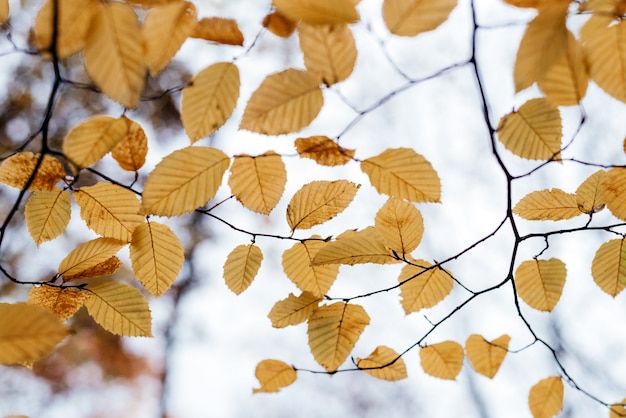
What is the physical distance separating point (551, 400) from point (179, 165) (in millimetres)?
696

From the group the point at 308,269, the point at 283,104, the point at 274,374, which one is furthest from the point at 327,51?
the point at 274,374

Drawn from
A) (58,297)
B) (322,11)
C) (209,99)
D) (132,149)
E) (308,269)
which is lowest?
(58,297)

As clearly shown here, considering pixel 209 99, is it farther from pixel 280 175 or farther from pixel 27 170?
pixel 27 170

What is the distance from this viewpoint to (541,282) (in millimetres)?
648

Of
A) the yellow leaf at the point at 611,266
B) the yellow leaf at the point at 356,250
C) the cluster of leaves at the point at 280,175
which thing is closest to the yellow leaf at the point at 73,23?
the cluster of leaves at the point at 280,175

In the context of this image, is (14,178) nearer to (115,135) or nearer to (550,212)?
(115,135)

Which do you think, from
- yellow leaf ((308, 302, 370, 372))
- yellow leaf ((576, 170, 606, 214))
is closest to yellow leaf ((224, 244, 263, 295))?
yellow leaf ((308, 302, 370, 372))

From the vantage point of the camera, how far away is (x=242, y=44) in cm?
45

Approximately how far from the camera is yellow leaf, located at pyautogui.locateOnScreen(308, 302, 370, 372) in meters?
0.60

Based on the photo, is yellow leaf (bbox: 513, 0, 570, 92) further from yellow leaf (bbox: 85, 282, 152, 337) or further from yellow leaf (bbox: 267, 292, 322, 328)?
yellow leaf (bbox: 85, 282, 152, 337)

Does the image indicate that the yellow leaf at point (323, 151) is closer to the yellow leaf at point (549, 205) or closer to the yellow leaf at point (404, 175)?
the yellow leaf at point (404, 175)

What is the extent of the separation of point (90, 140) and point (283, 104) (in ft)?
0.64

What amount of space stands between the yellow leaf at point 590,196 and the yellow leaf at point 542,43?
1.00 ft

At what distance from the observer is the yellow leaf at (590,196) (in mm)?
579
